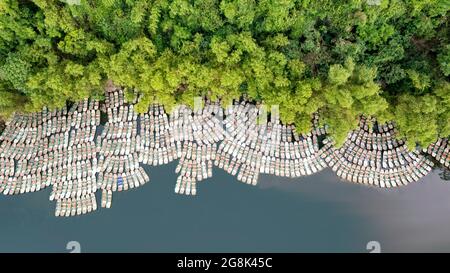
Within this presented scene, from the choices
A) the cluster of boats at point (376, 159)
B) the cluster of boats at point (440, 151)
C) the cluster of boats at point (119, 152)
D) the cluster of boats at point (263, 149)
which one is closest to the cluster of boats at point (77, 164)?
the cluster of boats at point (119, 152)

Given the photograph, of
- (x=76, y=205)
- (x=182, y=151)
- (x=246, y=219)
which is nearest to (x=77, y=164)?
(x=76, y=205)

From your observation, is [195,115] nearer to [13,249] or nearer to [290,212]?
[290,212]

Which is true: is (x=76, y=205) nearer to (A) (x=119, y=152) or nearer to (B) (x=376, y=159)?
(A) (x=119, y=152)

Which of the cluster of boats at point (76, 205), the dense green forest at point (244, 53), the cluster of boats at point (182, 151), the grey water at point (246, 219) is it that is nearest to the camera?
the dense green forest at point (244, 53)

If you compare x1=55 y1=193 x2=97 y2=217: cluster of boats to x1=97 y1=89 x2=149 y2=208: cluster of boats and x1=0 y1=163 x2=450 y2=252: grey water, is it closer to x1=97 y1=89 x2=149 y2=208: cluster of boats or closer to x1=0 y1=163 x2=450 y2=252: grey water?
x1=0 y1=163 x2=450 y2=252: grey water

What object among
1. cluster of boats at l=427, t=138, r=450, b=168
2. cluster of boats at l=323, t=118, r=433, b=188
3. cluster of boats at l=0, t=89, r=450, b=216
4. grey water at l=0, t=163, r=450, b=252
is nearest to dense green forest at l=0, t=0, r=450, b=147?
cluster of boats at l=323, t=118, r=433, b=188

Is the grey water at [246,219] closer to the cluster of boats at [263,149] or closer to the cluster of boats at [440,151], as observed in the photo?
the cluster of boats at [263,149]
